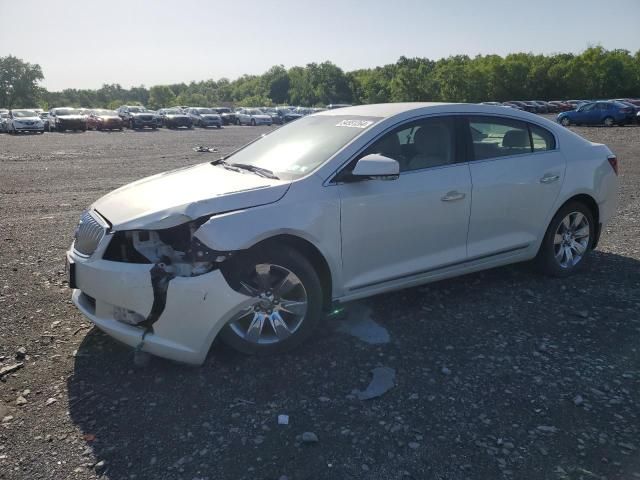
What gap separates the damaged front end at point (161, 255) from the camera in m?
3.29

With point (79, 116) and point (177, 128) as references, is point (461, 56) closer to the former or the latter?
point (177, 128)

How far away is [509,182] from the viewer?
458 cm

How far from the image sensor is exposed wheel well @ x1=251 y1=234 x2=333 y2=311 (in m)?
3.61

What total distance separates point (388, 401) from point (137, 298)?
5.47 ft

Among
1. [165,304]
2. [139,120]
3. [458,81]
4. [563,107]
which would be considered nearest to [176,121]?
[139,120]

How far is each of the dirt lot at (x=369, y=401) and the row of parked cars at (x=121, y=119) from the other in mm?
22489

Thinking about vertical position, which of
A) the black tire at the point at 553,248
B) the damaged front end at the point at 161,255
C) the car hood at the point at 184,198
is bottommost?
the black tire at the point at 553,248

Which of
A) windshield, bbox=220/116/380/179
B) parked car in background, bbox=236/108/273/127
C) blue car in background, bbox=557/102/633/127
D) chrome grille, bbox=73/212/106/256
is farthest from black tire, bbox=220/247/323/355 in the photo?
parked car in background, bbox=236/108/273/127

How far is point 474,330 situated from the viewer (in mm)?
4102

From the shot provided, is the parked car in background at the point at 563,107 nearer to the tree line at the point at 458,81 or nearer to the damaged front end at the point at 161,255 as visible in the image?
the tree line at the point at 458,81

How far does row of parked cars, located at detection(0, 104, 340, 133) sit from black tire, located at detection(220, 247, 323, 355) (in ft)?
75.7

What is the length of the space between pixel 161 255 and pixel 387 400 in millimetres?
1686

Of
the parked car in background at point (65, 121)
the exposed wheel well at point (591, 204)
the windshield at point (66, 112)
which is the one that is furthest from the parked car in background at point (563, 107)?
the exposed wheel well at point (591, 204)

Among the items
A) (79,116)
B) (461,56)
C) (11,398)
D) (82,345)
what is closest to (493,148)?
(82,345)
